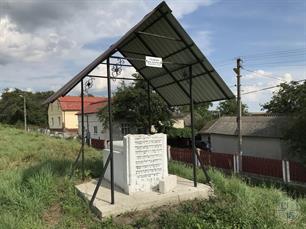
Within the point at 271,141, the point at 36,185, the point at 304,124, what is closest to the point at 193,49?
the point at 36,185

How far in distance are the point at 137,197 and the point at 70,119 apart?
51.7m

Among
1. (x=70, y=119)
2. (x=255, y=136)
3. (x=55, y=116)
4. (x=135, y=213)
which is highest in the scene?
(x=55, y=116)

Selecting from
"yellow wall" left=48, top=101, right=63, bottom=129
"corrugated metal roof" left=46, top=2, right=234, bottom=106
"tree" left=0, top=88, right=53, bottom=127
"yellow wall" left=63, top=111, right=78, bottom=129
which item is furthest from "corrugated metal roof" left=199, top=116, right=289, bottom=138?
"tree" left=0, top=88, right=53, bottom=127

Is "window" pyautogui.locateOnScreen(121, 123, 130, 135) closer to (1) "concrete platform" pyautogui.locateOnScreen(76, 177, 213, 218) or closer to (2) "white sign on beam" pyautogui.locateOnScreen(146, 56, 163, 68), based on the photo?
(1) "concrete platform" pyautogui.locateOnScreen(76, 177, 213, 218)

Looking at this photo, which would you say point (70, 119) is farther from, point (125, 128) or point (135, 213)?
point (135, 213)

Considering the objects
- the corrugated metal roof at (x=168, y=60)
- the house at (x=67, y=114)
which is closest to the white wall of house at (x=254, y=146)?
the corrugated metal roof at (x=168, y=60)

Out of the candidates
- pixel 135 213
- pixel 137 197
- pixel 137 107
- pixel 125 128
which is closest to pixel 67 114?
pixel 125 128

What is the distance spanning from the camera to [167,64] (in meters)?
9.62

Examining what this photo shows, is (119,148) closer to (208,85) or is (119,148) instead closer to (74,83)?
(74,83)

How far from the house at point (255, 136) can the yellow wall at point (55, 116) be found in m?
32.4

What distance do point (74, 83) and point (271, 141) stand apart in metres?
23.1

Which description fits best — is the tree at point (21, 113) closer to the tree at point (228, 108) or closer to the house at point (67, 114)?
the house at point (67, 114)

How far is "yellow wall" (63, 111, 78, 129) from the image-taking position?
5691 centimetres

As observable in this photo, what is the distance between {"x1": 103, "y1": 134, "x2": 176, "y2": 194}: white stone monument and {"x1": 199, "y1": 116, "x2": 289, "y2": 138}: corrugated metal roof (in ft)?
62.1
